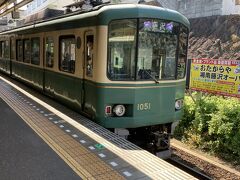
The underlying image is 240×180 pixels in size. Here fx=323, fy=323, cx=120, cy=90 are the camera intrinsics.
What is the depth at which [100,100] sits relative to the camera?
21.0 ft

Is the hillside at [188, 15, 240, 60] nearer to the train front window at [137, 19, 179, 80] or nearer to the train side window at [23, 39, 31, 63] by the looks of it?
the train side window at [23, 39, 31, 63]

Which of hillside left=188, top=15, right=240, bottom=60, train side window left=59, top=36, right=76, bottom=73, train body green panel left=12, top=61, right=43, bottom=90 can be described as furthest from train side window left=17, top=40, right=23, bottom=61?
hillside left=188, top=15, right=240, bottom=60

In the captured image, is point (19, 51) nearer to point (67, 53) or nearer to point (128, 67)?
point (67, 53)

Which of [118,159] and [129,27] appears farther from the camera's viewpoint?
[129,27]

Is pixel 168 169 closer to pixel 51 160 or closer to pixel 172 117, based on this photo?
pixel 51 160

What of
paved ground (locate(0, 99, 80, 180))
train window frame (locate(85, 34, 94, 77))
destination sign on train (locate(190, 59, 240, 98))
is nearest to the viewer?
paved ground (locate(0, 99, 80, 180))

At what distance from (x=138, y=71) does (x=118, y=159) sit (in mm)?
2004

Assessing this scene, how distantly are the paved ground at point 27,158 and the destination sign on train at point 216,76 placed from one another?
5.35 m

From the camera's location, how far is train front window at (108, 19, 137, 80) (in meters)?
6.29

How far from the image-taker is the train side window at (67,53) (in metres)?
7.75

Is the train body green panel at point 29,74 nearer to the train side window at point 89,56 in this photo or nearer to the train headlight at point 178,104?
the train side window at point 89,56

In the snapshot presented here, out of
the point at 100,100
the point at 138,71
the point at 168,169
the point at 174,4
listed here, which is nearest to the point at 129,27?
the point at 138,71

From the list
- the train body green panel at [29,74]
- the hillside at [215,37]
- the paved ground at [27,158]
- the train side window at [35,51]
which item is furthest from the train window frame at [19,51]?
the hillside at [215,37]

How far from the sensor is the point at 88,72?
6.94m
